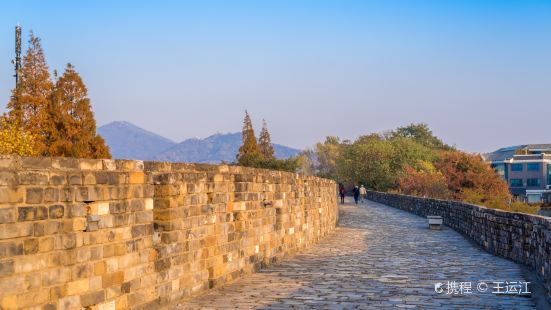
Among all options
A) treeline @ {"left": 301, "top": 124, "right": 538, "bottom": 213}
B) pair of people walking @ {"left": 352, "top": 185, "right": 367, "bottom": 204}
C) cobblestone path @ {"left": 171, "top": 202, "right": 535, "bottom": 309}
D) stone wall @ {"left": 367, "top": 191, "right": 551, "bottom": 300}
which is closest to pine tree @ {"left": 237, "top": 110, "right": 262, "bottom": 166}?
treeline @ {"left": 301, "top": 124, "right": 538, "bottom": 213}

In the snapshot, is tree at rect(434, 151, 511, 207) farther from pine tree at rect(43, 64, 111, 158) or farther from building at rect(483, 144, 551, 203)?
building at rect(483, 144, 551, 203)

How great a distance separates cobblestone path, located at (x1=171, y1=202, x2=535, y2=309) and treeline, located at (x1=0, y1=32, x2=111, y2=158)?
27.1m

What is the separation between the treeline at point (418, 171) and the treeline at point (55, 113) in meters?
23.0

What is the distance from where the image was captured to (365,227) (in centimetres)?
2523

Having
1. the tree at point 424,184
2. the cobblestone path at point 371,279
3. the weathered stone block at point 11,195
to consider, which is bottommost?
the cobblestone path at point 371,279

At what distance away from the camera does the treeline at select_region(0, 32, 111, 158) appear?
136 feet

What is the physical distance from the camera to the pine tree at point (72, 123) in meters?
41.7

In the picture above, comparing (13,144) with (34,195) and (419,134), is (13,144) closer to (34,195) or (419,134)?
(34,195)

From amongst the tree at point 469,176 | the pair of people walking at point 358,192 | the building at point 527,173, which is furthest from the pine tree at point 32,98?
the building at point 527,173

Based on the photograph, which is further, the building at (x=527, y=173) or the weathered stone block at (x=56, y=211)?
the building at (x=527, y=173)

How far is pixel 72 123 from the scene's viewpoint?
140 feet

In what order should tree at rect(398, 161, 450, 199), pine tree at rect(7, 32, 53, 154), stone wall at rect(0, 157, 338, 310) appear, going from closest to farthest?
1. stone wall at rect(0, 157, 338, 310)
2. pine tree at rect(7, 32, 53, 154)
3. tree at rect(398, 161, 450, 199)

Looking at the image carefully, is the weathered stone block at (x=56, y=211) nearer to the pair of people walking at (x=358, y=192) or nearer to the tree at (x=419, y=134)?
the pair of people walking at (x=358, y=192)

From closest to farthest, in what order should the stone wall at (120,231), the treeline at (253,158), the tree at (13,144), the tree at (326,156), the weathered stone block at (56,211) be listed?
the stone wall at (120,231) → the weathered stone block at (56,211) → the tree at (13,144) → the treeline at (253,158) → the tree at (326,156)
